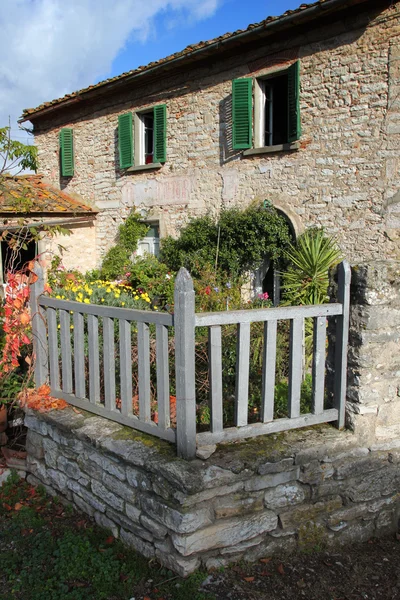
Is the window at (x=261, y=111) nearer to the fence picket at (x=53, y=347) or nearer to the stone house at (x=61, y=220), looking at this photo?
the stone house at (x=61, y=220)

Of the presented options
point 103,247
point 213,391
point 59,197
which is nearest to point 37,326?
point 213,391

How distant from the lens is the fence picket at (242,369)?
299 cm

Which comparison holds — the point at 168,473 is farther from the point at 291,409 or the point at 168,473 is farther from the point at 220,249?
the point at 220,249

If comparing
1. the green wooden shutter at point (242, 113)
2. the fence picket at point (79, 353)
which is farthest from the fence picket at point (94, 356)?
the green wooden shutter at point (242, 113)

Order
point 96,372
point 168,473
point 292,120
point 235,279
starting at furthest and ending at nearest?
point 235,279 → point 292,120 → point 96,372 → point 168,473

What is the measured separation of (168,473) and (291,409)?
0.92m

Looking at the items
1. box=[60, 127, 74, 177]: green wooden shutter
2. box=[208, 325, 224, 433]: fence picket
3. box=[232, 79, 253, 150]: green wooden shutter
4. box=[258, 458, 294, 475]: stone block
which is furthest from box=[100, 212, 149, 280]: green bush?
box=[258, 458, 294, 475]: stone block

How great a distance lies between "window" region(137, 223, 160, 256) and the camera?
437 inches

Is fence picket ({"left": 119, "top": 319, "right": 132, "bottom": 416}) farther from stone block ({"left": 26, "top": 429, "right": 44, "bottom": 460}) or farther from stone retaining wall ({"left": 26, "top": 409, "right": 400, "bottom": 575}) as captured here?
stone block ({"left": 26, "top": 429, "right": 44, "bottom": 460})

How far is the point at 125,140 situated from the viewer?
11.2m

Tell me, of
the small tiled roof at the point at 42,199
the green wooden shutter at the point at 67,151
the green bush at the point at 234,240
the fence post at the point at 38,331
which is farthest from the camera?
the green wooden shutter at the point at 67,151

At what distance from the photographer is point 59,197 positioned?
40.9 ft

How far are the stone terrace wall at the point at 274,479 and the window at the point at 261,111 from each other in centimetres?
625

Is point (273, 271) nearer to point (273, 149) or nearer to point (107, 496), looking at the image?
point (273, 149)
